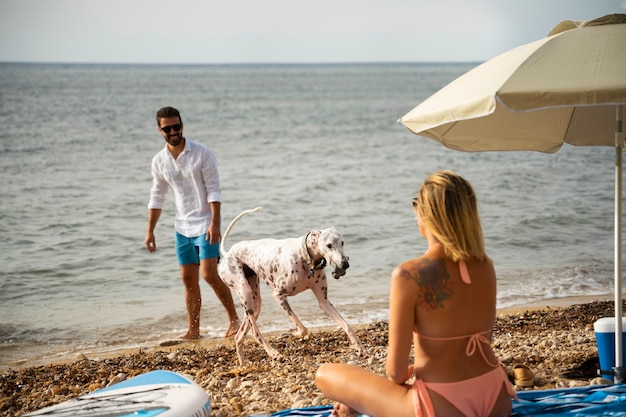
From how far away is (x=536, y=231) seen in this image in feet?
47.8

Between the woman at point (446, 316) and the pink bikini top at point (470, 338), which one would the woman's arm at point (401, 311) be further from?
the pink bikini top at point (470, 338)

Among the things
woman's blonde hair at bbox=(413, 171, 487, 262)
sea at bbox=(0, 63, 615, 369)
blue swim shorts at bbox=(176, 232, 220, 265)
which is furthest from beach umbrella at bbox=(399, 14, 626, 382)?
sea at bbox=(0, 63, 615, 369)

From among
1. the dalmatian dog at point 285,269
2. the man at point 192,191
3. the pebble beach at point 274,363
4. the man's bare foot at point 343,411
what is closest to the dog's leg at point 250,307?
the dalmatian dog at point 285,269

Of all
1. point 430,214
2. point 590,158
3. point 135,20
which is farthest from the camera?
point 135,20

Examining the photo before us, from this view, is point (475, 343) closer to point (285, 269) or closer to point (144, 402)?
point (144, 402)

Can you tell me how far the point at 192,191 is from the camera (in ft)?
24.9

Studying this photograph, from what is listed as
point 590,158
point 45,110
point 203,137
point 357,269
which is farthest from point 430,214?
point 45,110

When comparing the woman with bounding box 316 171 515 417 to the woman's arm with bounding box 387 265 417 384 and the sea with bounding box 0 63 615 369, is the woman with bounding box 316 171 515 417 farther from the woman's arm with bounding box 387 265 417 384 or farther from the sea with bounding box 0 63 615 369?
the sea with bounding box 0 63 615 369

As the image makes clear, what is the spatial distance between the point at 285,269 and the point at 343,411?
2032 mm

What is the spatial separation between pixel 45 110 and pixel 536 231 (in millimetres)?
33539

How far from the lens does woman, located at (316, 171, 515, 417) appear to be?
12.4ft

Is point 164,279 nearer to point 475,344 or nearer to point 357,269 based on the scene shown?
point 357,269

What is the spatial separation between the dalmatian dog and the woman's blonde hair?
2.08 metres

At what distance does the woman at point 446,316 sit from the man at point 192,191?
3.84 meters
